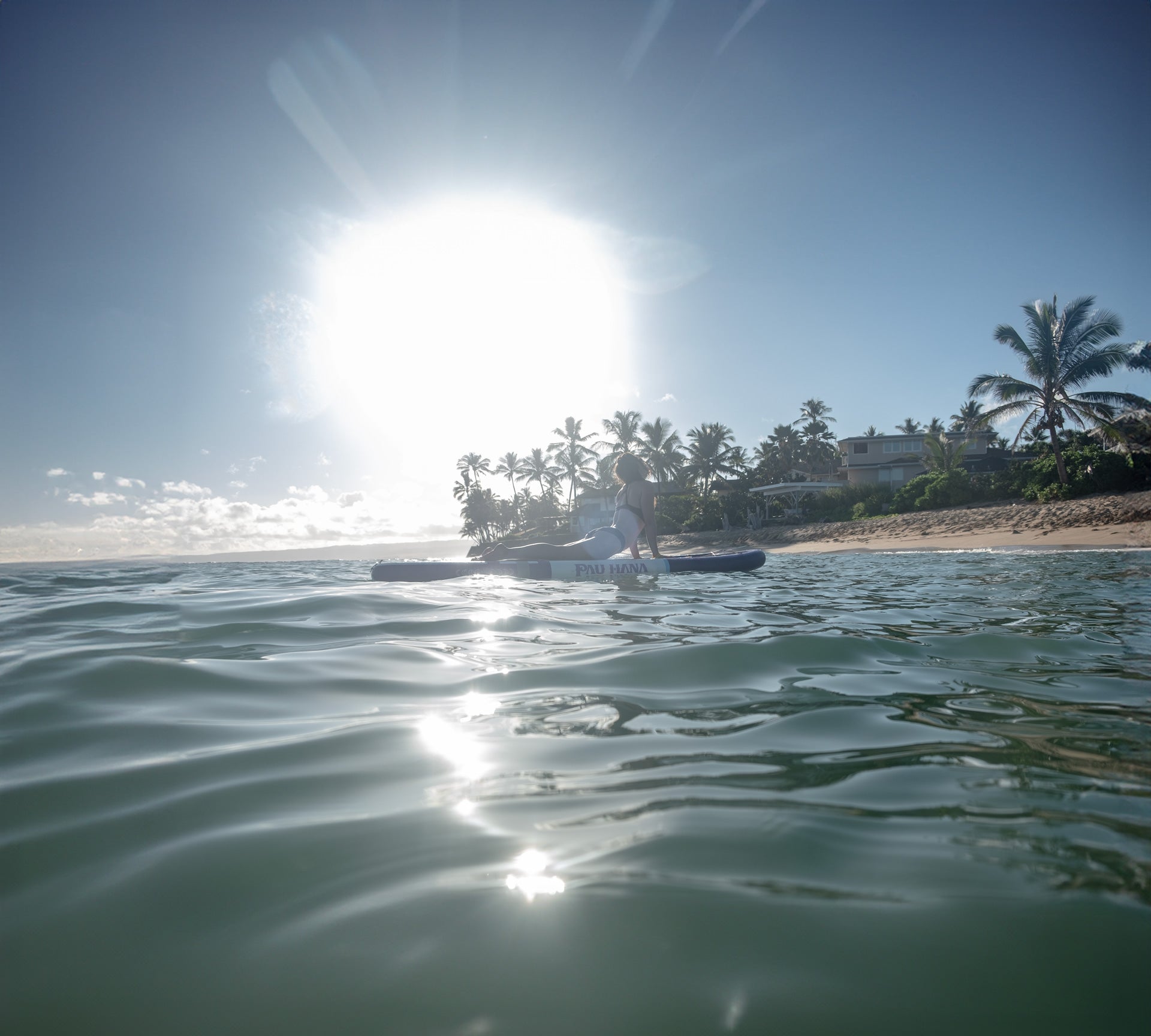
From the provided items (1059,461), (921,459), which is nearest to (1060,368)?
(1059,461)

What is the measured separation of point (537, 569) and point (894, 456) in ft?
157

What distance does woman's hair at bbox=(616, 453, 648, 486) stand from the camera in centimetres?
808

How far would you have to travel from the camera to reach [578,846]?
1233 millimetres

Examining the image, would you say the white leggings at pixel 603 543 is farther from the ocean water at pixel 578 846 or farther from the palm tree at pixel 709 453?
the palm tree at pixel 709 453

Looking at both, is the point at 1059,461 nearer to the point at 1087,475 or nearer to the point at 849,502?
the point at 1087,475

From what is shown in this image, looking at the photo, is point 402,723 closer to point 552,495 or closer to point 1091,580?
point 1091,580

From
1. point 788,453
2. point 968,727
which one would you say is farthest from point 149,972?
point 788,453

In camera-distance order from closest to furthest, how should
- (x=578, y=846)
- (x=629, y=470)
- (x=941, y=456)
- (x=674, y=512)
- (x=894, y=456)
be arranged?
(x=578, y=846) < (x=629, y=470) < (x=941, y=456) < (x=674, y=512) < (x=894, y=456)

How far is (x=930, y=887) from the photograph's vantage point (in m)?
1.08

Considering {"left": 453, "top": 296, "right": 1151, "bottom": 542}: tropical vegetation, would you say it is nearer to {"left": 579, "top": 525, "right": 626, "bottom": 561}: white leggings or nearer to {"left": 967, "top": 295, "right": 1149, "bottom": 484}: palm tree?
{"left": 967, "top": 295, "right": 1149, "bottom": 484}: palm tree

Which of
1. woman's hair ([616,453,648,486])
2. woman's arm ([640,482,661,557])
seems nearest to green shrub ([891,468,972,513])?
woman's arm ([640,482,661,557])

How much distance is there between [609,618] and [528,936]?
139 inches

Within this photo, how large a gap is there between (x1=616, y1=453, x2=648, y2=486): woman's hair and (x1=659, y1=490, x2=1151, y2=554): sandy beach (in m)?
13.0

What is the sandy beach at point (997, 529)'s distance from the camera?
1717cm
